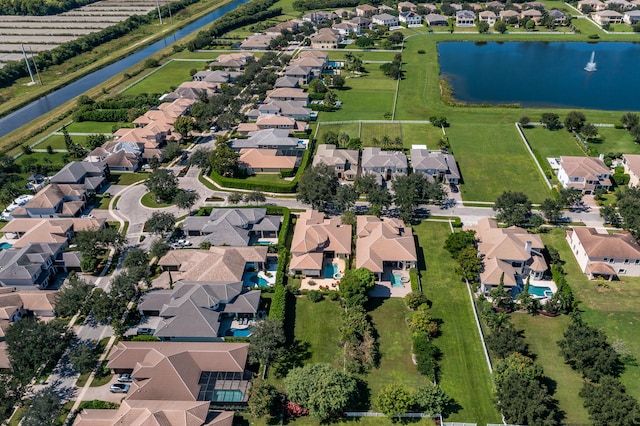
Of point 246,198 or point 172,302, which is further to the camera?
point 246,198

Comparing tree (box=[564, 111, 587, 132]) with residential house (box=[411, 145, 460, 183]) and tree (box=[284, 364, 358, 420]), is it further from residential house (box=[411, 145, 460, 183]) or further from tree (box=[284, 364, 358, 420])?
tree (box=[284, 364, 358, 420])

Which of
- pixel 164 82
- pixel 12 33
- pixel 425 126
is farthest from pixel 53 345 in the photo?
pixel 12 33

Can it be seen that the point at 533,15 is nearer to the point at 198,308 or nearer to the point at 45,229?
the point at 198,308

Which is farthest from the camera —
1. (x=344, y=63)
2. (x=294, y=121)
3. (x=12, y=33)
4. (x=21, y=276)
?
(x=12, y=33)

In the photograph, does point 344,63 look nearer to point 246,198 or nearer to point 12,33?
point 246,198

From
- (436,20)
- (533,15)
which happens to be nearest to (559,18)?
(533,15)

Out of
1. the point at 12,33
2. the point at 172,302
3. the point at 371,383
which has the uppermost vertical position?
the point at 12,33

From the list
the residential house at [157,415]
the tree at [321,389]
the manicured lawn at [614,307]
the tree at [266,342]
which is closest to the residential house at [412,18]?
the manicured lawn at [614,307]
